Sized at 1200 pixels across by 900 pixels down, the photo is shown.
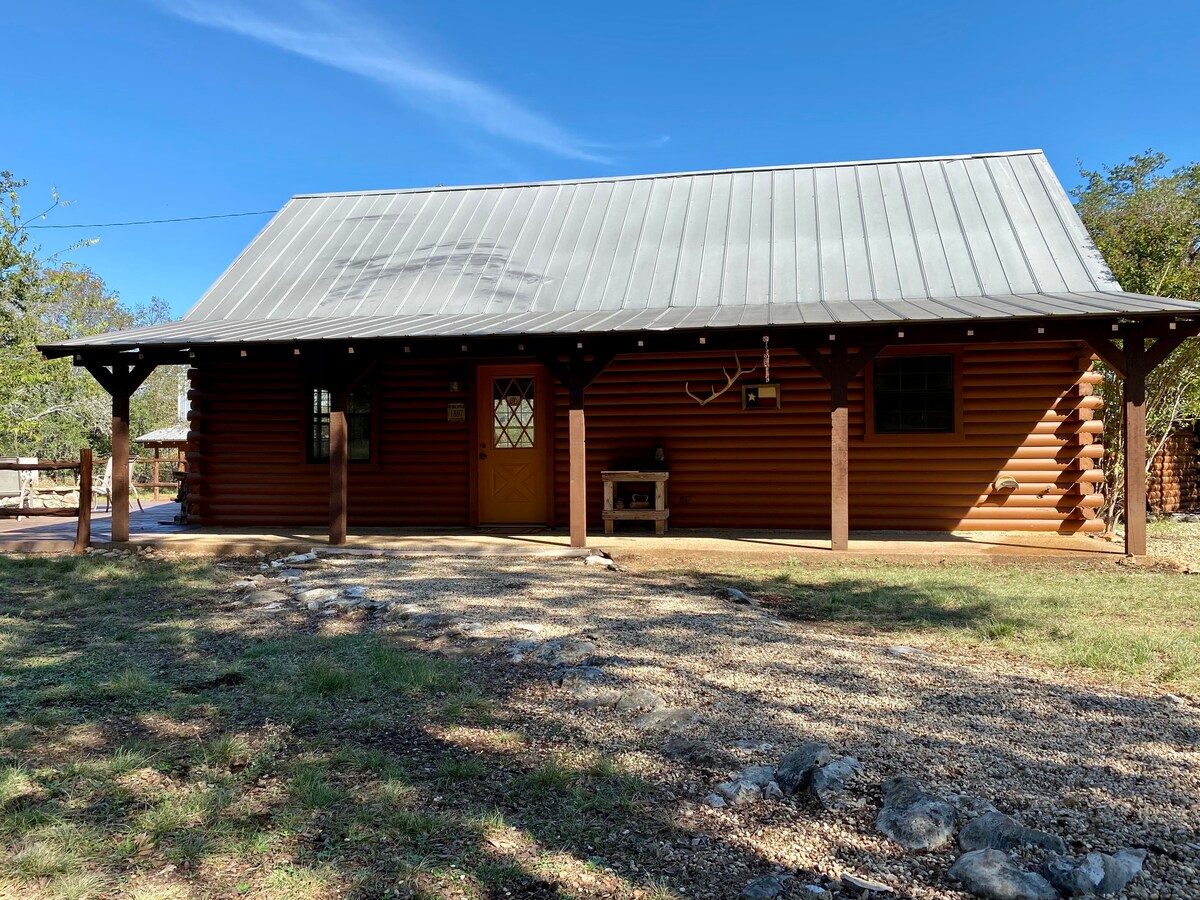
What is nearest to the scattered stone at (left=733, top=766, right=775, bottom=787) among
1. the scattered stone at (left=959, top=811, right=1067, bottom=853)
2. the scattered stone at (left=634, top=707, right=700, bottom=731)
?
the scattered stone at (left=634, top=707, right=700, bottom=731)

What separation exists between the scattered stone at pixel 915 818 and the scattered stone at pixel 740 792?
442 millimetres

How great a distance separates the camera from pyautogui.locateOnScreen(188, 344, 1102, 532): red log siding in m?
9.89

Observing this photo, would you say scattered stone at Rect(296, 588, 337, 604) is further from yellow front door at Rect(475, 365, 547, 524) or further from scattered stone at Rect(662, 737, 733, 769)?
yellow front door at Rect(475, 365, 547, 524)

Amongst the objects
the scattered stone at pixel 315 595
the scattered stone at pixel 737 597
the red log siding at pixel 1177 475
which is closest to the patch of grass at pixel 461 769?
the scattered stone at pixel 737 597

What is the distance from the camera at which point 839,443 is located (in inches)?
333

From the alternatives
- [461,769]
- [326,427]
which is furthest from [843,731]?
[326,427]

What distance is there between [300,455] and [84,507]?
2.75 m

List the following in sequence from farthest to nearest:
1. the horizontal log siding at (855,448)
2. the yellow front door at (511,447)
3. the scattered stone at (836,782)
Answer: the yellow front door at (511,447) < the horizontal log siding at (855,448) < the scattered stone at (836,782)

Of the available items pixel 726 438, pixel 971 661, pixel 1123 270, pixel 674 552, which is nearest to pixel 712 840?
pixel 971 661

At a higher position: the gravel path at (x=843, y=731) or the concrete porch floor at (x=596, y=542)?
the concrete porch floor at (x=596, y=542)

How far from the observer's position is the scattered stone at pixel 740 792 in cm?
289

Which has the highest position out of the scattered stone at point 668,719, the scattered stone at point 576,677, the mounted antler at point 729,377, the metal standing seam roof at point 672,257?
the metal standing seam roof at point 672,257

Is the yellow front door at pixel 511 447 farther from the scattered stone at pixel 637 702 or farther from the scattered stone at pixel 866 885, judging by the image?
the scattered stone at pixel 866 885

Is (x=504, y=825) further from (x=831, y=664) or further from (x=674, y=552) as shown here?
(x=674, y=552)
